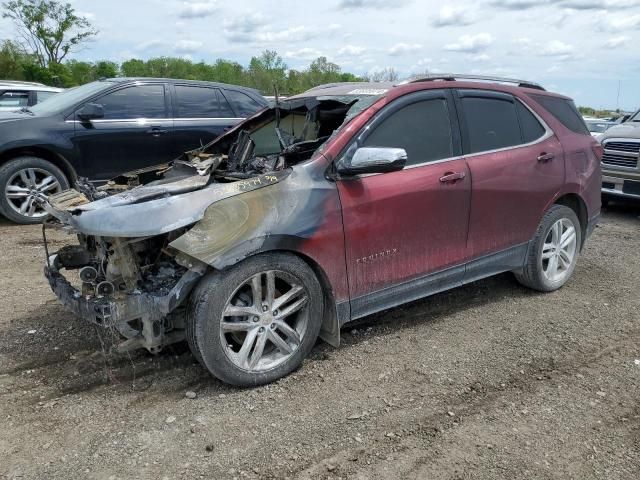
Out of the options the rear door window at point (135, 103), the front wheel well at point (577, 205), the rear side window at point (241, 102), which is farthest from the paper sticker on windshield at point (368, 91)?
the rear side window at point (241, 102)

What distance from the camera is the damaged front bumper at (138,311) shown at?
308cm

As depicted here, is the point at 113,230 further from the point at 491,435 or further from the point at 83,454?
the point at 491,435

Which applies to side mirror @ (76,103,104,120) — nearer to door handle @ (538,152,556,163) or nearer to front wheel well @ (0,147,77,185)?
front wheel well @ (0,147,77,185)

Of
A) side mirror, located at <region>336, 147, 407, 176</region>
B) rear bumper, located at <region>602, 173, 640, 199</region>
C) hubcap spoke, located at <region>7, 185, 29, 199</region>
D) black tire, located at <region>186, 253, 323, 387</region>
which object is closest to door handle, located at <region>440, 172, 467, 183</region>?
side mirror, located at <region>336, 147, 407, 176</region>

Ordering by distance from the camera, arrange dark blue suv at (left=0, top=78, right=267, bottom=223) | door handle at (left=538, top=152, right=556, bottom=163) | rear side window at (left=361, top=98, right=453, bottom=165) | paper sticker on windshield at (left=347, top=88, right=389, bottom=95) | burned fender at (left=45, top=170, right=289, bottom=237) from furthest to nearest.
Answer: dark blue suv at (left=0, top=78, right=267, bottom=223) → door handle at (left=538, top=152, right=556, bottom=163) → paper sticker on windshield at (left=347, top=88, right=389, bottom=95) → rear side window at (left=361, top=98, right=453, bottom=165) → burned fender at (left=45, top=170, right=289, bottom=237)

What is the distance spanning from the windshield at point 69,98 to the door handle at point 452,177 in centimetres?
532

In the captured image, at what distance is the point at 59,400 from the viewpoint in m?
3.29

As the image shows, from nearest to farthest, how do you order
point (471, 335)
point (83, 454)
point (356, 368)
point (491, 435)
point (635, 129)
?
point (83, 454) < point (491, 435) < point (356, 368) < point (471, 335) < point (635, 129)

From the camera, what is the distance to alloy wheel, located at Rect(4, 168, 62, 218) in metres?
6.96

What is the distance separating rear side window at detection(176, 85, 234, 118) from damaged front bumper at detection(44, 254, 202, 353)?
5.09 meters

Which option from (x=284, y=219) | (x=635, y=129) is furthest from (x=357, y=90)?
(x=635, y=129)

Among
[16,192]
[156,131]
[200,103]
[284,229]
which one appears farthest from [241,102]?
[284,229]

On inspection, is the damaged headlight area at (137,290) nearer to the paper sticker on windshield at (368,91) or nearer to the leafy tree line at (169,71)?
the paper sticker on windshield at (368,91)

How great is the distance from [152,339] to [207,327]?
35 cm
